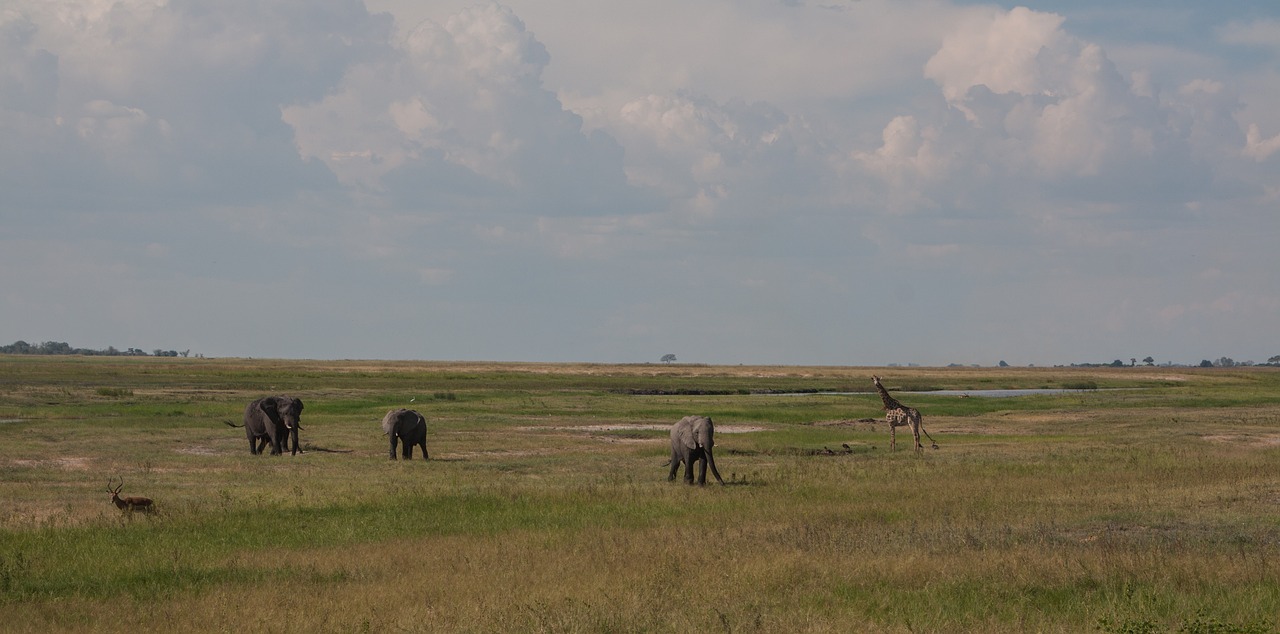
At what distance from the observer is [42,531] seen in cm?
1903

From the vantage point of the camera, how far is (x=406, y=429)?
33.4m

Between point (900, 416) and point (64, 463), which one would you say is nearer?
point (64, 463)

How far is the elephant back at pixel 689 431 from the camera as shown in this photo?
26.8m

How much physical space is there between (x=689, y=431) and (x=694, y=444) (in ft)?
1.16

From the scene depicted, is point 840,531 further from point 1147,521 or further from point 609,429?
point 609,429

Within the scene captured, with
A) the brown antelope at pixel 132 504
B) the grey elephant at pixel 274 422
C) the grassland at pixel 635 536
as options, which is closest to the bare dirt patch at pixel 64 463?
the grassland at pixel 635 536

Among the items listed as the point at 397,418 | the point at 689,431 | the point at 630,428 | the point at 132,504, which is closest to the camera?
the point at 132,504

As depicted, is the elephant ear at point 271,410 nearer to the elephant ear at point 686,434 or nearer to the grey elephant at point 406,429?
the grey elephant at point 406,429

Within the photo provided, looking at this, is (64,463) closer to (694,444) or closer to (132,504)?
(132,504)

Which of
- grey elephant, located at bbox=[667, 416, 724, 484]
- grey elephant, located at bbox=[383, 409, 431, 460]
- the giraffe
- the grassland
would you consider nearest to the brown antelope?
the grassland

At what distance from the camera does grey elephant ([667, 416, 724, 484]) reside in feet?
87.4

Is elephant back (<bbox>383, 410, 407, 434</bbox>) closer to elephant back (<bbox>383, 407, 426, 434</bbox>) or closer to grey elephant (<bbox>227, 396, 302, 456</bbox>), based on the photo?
elephant back (<bbox>383, 407, 426, 434</bbox>)

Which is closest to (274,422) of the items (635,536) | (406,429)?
(406,429)

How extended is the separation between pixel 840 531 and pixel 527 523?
5.52 m
